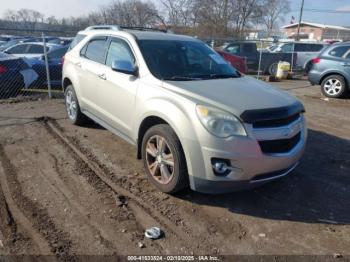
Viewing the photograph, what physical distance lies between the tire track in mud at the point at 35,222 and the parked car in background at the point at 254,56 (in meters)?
14.3

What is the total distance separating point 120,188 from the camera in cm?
407

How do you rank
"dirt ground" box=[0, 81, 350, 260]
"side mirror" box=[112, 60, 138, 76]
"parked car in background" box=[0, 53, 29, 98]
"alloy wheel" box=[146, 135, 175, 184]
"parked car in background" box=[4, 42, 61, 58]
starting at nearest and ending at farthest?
1. "dirt ground" box=[0, 81, 350, 260]
2. "alloy wheel" box=[146, 135, 175, 184]
3. "side mirror" box=[112, 60, 138, 76]
4. "parked car in background" box=[0, 53, 29, 98]
5. "parked car in background" box=[4, 42, 61, 58]

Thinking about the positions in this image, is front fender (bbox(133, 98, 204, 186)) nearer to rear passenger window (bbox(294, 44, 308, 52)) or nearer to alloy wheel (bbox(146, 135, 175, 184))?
alloy wheel (bbox(146, 135, 175, 184))

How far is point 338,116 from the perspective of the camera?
809 cm

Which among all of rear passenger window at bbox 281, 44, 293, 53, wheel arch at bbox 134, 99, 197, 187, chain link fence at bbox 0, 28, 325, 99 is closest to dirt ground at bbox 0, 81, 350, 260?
wheel arch at bbox 134, 99, 197, 187

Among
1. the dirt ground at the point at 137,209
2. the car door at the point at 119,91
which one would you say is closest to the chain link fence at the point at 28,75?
the dirt ground at the point at 137,209

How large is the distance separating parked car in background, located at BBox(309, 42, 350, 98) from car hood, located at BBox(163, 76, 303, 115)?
7222mm

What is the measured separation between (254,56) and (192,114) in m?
14.6

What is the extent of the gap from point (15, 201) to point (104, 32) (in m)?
2.99

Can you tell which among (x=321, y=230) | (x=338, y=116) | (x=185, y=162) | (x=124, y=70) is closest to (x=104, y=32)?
(x=124, y=70)

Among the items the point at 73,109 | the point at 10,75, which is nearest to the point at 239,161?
the point at 73,109

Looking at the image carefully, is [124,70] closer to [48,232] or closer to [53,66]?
[48,232]

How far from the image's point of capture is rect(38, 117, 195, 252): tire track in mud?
328 cm

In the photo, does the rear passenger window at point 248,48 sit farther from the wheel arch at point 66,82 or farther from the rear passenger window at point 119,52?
the rear passenger window at point 119,52
